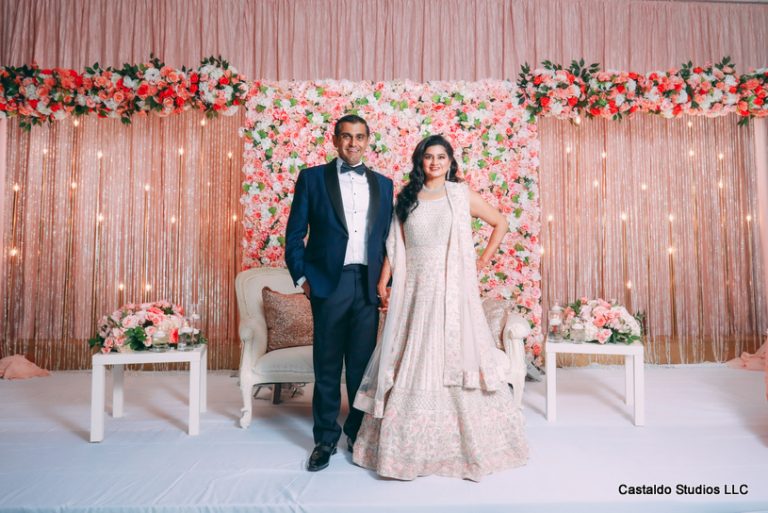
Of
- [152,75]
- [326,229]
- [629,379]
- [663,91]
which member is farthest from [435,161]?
[663,91]

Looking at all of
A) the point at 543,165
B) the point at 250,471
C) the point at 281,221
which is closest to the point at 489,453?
the point at 250,471

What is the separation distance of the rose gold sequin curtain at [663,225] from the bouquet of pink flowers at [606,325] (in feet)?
7.43

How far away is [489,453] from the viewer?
2.48 m

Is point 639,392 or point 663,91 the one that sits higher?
point 663,91

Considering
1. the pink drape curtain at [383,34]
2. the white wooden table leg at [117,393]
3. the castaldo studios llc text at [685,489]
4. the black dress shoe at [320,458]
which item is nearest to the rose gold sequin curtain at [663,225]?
the pink drape curtain at [383,34]

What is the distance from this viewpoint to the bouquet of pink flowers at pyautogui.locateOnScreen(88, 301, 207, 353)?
10.4 feet

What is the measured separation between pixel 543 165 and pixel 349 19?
280cm

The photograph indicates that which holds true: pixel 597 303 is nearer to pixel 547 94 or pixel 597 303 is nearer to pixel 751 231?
pixel 547 94

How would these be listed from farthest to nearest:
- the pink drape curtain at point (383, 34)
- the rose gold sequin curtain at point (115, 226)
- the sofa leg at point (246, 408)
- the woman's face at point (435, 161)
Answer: the pink drape curtain at point (383, 34) → the rose gold sequin curtain at point (115, 226) → the sofa leg at point (246, 408) → the woman's face at point (435, 161)

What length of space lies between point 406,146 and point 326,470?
335 cm

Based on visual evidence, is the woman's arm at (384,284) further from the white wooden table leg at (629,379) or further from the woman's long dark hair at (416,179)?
the white wooden table leg at (629,379)

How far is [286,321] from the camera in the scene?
3.78 m

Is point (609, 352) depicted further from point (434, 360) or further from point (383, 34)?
point (383, 34)

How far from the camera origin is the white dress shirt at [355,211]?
2.74 meters
